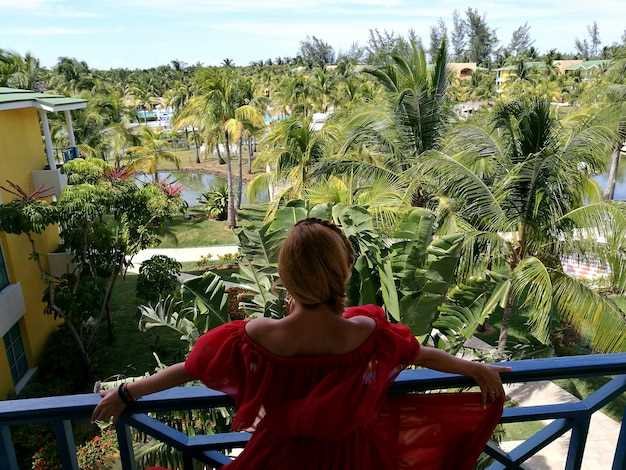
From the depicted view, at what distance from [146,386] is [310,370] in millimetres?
519

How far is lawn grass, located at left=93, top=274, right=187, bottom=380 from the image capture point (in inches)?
488

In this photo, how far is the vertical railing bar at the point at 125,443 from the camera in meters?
1.78

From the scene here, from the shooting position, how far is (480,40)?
8525 centimetres

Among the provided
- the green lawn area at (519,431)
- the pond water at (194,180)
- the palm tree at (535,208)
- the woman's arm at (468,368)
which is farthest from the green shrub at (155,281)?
the pond water at (194,180)

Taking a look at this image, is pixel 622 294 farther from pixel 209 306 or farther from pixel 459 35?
pixel 459 35

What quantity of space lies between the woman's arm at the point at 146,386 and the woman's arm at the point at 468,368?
75 cm

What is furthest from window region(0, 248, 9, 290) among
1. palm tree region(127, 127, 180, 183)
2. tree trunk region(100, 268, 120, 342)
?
palm tree region(127, 127, 180, 183)

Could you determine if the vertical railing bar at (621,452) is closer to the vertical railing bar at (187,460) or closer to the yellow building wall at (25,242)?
the vertical railing bar at (187,460)

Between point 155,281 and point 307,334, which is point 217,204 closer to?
point 155,281

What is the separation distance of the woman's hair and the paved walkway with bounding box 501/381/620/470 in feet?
23.9

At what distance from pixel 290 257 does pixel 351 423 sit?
1.74 feet

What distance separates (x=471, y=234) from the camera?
25.6 feet

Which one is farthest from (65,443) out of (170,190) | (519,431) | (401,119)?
(170,190)

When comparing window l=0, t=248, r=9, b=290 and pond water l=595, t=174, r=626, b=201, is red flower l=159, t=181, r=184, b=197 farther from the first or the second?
pond water l=595, t=174, r=626, b=201
